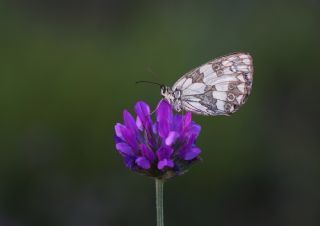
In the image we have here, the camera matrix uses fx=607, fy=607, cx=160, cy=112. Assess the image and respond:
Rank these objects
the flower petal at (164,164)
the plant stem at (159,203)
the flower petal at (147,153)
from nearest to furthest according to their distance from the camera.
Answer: the plant stem at (159,203), the flower petal at (164,164), the flower petal at (147,153)

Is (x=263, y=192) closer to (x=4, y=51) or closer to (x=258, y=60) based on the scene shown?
(x=258, y=60)

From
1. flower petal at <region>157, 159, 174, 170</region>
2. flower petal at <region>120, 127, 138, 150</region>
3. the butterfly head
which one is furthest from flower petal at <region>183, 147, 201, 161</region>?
the butterfly head

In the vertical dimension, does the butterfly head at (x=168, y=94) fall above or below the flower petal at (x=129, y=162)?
above

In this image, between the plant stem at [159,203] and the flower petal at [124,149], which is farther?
the flower petal at [124,149]

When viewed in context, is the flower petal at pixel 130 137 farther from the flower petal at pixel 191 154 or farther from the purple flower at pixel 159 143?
the flower petal at pixel 191 154

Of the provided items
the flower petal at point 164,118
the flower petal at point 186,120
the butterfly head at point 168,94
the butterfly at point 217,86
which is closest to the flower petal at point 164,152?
the flower petal at point 164,118

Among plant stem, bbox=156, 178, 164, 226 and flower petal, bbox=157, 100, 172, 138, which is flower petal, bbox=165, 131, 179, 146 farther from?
plant stem, bbox=156, 178, 164, 226

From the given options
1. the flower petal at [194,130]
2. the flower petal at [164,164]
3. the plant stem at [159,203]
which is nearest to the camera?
the plant stem at [159,203]
